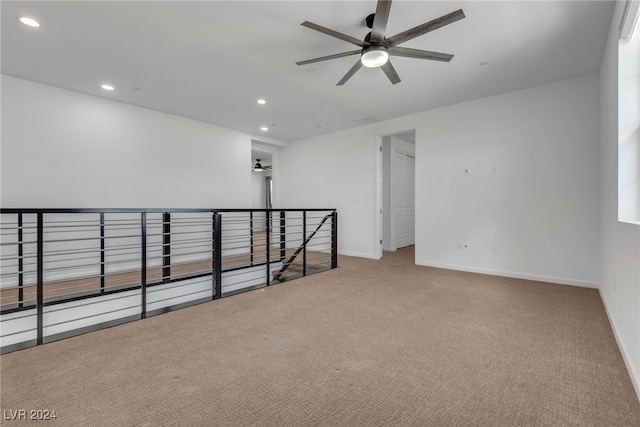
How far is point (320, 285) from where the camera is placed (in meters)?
3.64

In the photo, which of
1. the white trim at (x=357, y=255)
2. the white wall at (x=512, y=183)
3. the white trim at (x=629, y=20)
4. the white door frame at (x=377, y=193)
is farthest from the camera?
the white trim at (x=357, y=255)

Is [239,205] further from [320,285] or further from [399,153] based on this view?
[399,153]

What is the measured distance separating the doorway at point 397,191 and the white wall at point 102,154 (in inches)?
142

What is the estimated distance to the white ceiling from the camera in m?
2.31

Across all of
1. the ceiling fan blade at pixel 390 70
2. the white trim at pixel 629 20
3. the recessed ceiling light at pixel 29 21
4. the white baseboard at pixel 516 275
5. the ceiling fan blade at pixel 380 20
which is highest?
the recessed ceiling light at pixel 29 21

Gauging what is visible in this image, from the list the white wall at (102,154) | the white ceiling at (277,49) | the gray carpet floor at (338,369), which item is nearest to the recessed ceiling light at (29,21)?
the white ceiling at (277,49)

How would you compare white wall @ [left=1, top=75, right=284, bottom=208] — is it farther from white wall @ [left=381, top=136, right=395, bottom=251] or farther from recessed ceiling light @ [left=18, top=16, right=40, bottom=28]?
white wall @ [left=381, top=136, right=395, bottom=251]

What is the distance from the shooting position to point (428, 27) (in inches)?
84.0

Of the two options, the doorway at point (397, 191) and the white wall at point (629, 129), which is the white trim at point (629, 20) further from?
the doorway at point (397, 191)

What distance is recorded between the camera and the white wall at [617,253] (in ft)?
5.21

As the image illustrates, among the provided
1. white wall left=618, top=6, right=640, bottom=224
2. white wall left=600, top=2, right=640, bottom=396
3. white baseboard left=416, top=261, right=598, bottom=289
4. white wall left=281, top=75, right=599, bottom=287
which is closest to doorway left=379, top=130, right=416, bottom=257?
white wall left=281, top=75, right=599, bottom=287

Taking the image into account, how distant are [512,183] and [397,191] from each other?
3020 mm

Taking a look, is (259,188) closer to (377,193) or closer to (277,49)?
(377,193)

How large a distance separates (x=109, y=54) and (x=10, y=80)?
1803 millimetres
